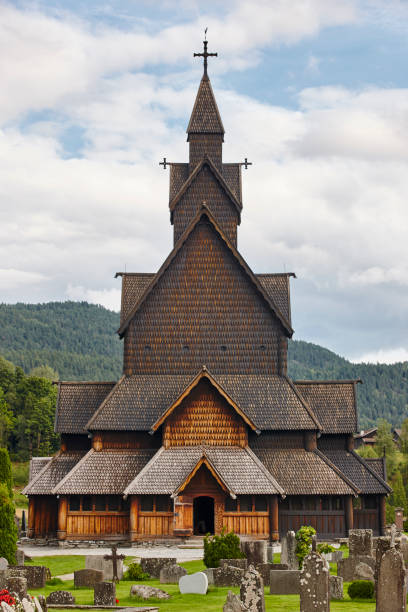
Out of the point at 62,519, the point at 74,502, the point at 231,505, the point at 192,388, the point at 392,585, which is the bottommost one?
the point at 62,519

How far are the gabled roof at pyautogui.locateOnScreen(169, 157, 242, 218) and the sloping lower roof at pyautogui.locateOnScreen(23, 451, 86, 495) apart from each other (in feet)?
45.1

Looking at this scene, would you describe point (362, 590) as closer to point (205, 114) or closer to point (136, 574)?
point (136, 574)

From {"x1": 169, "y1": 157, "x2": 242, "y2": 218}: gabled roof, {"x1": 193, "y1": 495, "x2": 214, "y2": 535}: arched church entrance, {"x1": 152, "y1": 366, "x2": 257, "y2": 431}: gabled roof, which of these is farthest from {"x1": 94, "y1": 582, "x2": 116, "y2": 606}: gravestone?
{"x1": 169, "y1": 157, "x2": 242, "y2": 218}: gabled roof

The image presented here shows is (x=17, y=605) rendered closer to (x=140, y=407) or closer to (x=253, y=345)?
(x=140, y=407)

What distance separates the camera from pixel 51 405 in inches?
3782

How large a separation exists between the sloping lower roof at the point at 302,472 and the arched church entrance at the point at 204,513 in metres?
3.22

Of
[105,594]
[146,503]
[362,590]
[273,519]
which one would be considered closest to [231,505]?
[273,519]

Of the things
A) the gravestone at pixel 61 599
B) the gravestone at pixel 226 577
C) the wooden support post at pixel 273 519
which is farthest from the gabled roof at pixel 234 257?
the gravestone at pixel 61 599

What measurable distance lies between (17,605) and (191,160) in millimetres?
33239

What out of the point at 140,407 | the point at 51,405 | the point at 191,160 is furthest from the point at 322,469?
the point at 51,405

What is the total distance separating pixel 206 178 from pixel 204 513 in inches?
671

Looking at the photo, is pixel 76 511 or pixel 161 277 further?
pixel 161 277

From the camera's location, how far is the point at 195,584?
21812 mm

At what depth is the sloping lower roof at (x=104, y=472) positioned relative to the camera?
36.3 m
